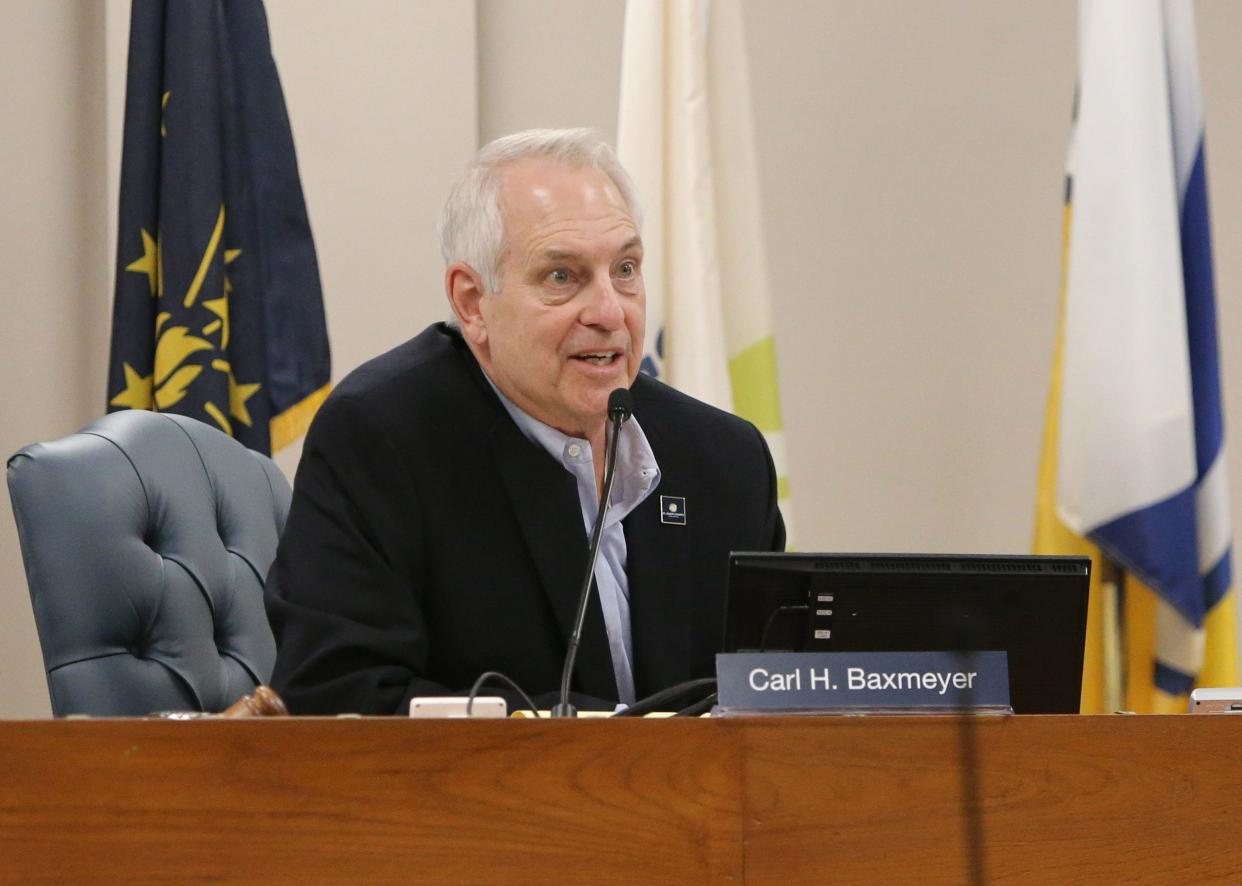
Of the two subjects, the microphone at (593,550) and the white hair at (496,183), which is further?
the white hair at (496,183)

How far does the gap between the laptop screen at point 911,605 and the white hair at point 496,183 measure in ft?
2.72

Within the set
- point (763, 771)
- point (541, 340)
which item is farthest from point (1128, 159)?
point (763, 771)

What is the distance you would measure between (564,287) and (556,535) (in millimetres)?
339

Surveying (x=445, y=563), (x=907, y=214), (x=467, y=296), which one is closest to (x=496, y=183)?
(x=467, y=296)

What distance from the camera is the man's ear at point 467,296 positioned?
208 cm

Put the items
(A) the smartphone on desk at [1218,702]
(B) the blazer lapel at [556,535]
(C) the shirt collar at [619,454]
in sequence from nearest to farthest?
1. (A) the smartphone on desk at [1218,702]
2. (B) the blazer lapel at [556,535]
3. (C) the shirt collar at [619,454]

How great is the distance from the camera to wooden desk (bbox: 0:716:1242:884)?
3.20 feet

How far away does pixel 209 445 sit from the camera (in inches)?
86.3

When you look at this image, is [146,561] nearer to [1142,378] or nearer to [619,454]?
Answer: [619,454]

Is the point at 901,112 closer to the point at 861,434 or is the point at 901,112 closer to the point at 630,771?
the point at 861,434

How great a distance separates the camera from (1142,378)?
282 cm

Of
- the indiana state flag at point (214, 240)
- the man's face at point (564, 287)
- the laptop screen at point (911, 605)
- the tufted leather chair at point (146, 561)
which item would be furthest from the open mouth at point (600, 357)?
the indiana state flag at point (214, 240)

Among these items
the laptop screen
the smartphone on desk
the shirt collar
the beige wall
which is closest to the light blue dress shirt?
the shirt collar

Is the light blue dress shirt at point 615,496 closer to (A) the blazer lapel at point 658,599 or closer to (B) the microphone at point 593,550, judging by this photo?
(A) the blazer lapel at point 658,599
